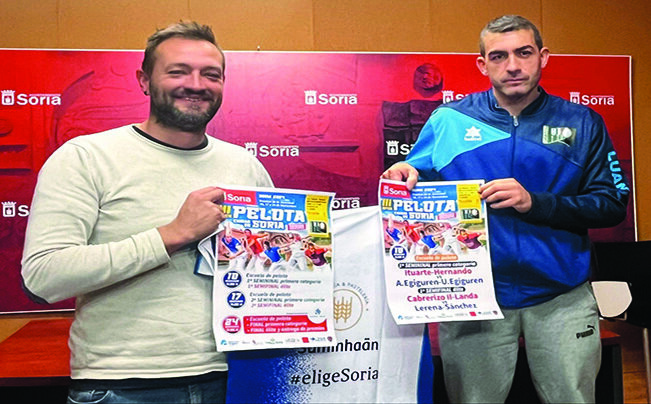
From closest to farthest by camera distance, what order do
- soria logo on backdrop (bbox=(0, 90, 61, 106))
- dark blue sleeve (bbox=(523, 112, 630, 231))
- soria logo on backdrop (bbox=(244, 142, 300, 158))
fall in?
dark blue sleeve (bbox=(523, 112, 630, 231))
soria logo on backdrop (bbox=(0, 90, 61, 106))
soria logo on backdrop (bbox=(244, 142, 300, 158))

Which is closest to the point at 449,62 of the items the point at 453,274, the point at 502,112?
the point at 502,112

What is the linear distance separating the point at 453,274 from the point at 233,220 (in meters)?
0.66

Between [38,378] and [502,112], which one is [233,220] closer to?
[502,112]

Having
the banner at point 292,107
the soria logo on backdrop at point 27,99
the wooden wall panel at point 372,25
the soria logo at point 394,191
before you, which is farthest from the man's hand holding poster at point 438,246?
the soria logo on backdrop at point 27,99

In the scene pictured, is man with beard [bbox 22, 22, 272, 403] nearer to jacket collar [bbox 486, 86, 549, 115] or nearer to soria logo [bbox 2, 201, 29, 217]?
jacket collar [bbox 486, 86, 549, 115]

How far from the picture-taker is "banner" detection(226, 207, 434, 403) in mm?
1689

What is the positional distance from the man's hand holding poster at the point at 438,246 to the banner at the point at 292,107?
1.42 meters

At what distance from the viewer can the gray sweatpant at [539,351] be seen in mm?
1695

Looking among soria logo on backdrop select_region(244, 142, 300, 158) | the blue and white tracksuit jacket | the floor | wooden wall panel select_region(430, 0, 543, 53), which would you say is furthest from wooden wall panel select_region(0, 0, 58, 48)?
the floor

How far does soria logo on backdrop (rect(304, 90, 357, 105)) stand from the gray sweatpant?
1.70 metres

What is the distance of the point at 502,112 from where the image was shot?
179 centimetres

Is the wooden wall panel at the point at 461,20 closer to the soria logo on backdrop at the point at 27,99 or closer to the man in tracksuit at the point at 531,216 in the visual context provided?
the man in tracksuit at the point at 531,216

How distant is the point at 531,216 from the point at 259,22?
200 cm

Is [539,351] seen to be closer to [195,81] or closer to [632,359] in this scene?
[195,81]
